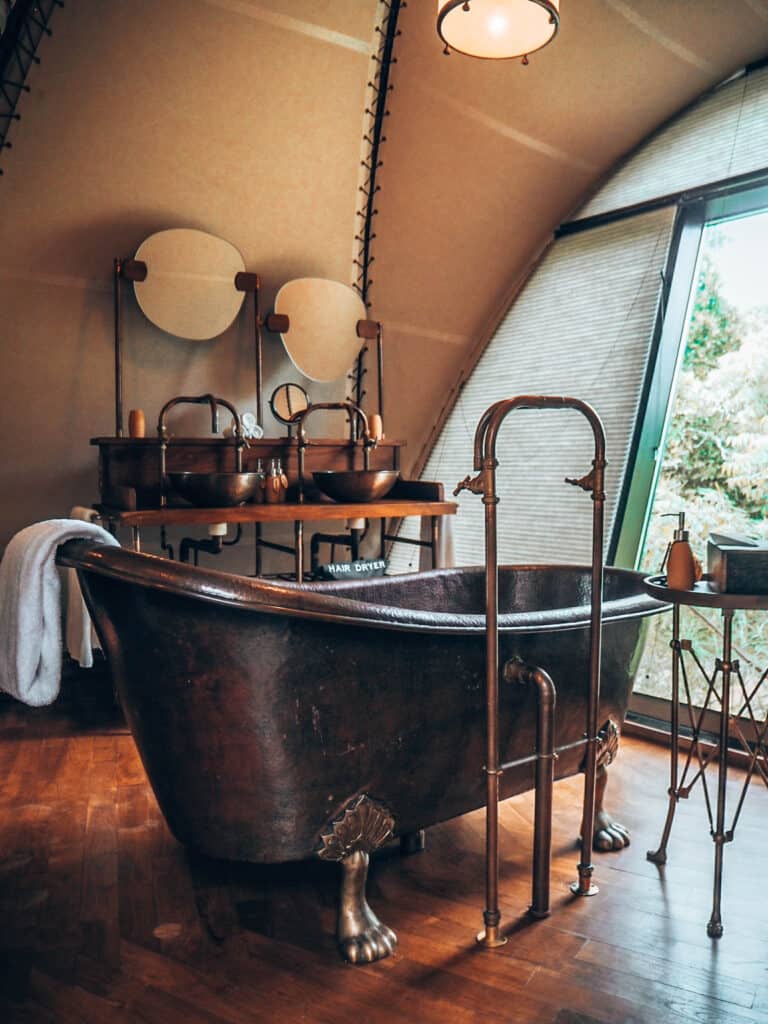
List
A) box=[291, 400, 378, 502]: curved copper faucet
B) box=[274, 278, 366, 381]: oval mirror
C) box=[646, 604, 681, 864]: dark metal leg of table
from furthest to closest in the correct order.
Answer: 1. box=[274, 278, 366, 381]: oval mirror
2. box=[291, 400, 378, 502]: curved copper faucet
3. box=[646, 604, 681, 864]: dark metal leg of table

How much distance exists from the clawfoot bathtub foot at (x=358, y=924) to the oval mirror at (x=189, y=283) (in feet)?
8.25

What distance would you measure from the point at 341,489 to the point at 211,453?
1.87ft

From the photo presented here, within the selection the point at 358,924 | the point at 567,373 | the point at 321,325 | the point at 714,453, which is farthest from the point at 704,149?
the point at 358,924

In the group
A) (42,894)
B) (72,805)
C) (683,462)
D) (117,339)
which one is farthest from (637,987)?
(117,339)

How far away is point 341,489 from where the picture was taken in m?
3.53

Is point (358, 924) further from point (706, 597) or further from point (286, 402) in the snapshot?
point (286, 402)

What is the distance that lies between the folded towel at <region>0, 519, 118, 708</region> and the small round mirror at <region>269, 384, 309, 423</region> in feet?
7.46

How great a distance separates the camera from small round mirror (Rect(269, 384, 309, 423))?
3.91m

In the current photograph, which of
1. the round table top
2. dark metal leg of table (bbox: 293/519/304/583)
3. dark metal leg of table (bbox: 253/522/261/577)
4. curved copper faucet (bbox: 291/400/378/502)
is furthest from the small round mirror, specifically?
the round table top

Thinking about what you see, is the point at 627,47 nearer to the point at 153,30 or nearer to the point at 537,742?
the point at 153,30

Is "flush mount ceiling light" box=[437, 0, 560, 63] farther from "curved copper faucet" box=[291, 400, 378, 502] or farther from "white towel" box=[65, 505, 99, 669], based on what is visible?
"white towel" box=[65, 505, 99, 669]

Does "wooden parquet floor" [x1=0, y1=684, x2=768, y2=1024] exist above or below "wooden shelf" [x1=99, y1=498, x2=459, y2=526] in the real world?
below

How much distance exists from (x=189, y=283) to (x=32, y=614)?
2251mm

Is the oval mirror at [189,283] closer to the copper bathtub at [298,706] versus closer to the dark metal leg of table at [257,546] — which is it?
the dark metal leg of table at [257,546]
